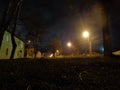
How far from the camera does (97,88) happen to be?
6898 mm

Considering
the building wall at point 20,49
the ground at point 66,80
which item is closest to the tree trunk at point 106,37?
the ground at point 66,80

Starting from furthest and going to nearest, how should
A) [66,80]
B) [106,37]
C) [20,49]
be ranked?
1. [20,49]
2. [106,37]
3. [66,80]

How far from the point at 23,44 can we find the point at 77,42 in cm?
2130

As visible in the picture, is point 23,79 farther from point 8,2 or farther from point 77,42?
point 77,42

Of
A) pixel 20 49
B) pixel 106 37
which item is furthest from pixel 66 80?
pixel 20 49

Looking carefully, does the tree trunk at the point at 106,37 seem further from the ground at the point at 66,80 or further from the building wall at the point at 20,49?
the building wall at the point at 20,49

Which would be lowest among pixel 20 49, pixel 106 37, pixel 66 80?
pixel 66 80

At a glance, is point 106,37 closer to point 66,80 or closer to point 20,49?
point 66,80

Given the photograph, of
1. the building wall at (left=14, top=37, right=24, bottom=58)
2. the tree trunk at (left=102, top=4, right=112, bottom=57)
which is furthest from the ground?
the building wall at (left=14, top=37, right=24, bottom=58)

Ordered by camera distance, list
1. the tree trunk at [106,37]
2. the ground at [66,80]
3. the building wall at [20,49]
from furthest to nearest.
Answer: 1. the building wall at [20,49]
2. the tree trunk at [106,37]
3. the ground at [66,80]

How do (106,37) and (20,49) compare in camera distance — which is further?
(20,49)

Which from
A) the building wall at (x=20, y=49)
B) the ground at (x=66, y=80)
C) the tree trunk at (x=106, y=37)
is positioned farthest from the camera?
the building wall at (x=20, y=49)

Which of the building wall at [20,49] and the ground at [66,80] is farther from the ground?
the building wall at [20,49]

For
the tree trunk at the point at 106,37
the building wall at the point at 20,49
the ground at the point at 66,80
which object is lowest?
the ground at the point at 66,80
